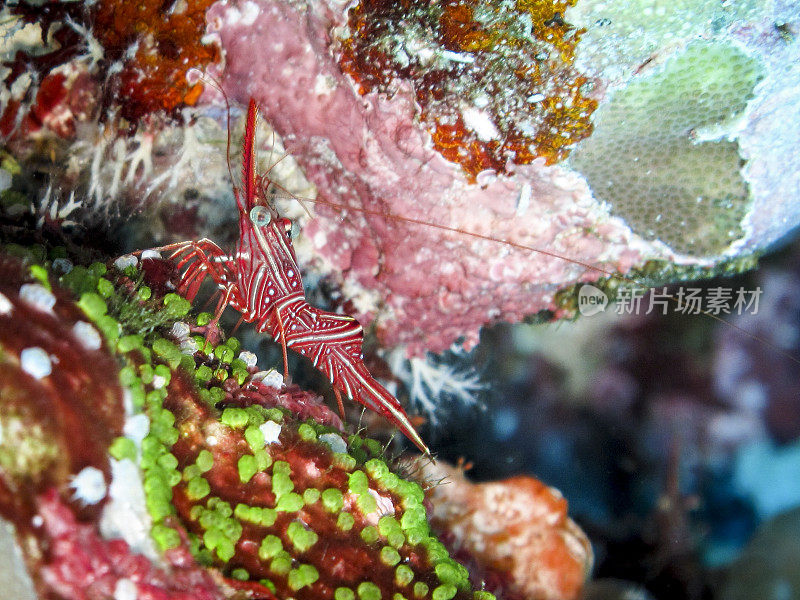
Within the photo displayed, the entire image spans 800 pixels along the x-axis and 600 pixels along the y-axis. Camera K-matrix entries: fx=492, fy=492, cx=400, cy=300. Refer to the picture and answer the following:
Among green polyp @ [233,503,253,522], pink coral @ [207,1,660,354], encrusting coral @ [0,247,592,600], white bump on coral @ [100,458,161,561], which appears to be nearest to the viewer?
encrusting coral @ [0,247,592,600]

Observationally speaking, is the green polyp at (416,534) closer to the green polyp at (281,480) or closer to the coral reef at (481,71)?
the green polyp at (281,480)

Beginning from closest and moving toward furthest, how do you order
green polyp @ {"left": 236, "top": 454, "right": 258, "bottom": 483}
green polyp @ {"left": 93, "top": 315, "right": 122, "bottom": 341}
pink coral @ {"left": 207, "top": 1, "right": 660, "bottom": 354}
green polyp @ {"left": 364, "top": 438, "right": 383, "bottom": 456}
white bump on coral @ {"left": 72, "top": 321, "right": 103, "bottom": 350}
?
white bump on coral @ {"left": 72, "top": 321, "right": 103, "bottom": 350}
green polyp @ {"left": 93, "top": 315, "right": 122, "bottom": 341}
green polyp @ {"left": 236, "top": 454, "right": 258, "bottom": 483}
green polyp @ {"left": 364, "top": 438, "right": 383, "bottom": 456}
pink coral @ {"left": 207, "top": 1, "right": 660, "bottom": 354}

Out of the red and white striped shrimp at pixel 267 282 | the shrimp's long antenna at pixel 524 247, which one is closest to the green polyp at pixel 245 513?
the red and white striped shrimp at pixel 267 282

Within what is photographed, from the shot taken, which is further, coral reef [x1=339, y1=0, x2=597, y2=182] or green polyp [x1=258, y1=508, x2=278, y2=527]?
coral reef [x1=339, y1=0, x2=597, y2=182]

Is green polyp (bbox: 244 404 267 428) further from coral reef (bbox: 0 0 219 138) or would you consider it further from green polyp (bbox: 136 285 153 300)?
coral reef (bbox: 0 0 219 138)

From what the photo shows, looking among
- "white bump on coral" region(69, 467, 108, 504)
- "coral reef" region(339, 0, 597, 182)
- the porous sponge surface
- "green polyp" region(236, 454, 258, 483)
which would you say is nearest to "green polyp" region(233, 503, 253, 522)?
"green polyp" region(236, 454, 258, 483)

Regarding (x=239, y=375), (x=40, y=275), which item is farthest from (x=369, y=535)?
(x=40, y=275)

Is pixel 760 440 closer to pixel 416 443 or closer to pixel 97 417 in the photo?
pixel 416 443
